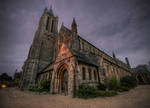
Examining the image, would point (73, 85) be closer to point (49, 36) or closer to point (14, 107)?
point (14, 107)

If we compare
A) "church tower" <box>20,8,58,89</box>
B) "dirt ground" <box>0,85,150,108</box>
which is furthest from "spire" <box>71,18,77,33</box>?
"dirt ground" <box>0,85,150,108</box>

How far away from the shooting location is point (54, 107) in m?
5.18

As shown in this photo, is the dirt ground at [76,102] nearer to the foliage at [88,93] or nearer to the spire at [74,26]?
the foliage at [88,93]

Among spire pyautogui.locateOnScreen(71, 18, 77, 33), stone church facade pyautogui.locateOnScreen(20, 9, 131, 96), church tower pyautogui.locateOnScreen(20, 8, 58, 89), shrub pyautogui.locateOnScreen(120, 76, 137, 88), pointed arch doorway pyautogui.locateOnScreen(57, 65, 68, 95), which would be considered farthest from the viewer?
church tower pyautogui.locateOnScreen(20, 8, 58, 89)

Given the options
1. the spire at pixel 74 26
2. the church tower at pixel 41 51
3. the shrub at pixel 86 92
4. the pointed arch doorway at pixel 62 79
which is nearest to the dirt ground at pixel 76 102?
the shrub at pixel 86 92

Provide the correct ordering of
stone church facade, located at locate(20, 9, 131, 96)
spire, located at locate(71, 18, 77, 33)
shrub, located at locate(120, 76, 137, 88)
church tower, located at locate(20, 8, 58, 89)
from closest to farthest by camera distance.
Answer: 1. stone church facade, located at locate(20, 9, 131, 96)
2. spire, located at locate(71, 18, 77, 33)
3. shrub, located at locate(120, 76, 137, 88)
4. church tower, located at locate(20, 8, 58, 89)

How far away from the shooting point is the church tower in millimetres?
20672

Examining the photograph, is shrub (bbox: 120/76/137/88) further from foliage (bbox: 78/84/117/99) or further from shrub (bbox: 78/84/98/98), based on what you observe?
shrub (bbox: 78/84/98/98)

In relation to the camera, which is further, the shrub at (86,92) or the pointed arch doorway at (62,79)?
the pointed arch doorway at (62,79)

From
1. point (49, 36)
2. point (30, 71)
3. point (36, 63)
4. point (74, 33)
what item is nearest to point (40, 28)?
point (49, 36)

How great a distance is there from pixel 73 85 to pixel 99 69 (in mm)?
7838

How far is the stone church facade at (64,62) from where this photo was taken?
10891 millimetres

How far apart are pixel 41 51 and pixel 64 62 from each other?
1859cm

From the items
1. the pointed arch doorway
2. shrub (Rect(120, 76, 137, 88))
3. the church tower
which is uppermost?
the church tower
